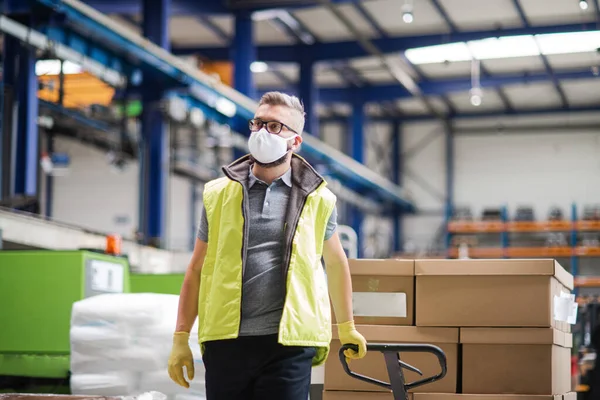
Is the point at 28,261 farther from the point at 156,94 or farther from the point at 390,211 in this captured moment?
the point at 390,211

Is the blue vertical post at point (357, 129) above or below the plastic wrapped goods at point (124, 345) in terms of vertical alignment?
above

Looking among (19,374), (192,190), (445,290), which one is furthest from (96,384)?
(192,190)

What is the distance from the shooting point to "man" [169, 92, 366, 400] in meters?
2.79

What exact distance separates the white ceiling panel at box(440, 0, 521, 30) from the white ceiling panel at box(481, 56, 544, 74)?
2.94m

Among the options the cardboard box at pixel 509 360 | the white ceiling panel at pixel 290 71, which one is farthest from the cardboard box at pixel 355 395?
the white ceiling panel at pixel 290 71

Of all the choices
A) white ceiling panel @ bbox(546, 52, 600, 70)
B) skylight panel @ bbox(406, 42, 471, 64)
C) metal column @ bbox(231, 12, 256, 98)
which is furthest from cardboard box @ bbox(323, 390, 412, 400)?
white ceiling panel @ bbox(546, 52, 600, 70)

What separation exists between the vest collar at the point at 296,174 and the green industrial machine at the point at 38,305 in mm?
2524

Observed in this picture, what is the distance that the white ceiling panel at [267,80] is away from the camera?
2128 cm

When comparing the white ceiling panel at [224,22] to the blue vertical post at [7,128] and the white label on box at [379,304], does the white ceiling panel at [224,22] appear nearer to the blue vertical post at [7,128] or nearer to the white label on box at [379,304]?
the blue vertical post at [7,128]

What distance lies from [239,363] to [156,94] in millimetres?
10249

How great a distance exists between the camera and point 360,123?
21641 millimetres

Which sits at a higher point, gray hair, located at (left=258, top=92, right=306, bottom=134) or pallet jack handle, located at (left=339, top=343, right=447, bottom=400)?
gray hair, located at (left=258, top=92, right=306, bottom=134)

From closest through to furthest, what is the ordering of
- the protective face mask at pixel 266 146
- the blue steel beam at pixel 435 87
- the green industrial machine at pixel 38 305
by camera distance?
the protective face mask at pixel 266 146, the green industrial machine at pixel 38 305, the blue steel beam at pixel 435 87

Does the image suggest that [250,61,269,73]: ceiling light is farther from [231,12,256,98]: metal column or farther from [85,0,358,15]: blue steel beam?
[85,0,358,15]: blue steel beam
